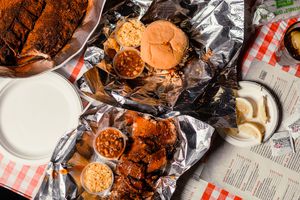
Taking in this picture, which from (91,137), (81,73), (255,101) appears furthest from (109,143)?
(255,101)

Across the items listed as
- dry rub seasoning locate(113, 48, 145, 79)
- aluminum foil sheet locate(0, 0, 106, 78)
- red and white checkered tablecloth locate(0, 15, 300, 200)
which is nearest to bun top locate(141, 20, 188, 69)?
dry rub seasoning locate(113, 48, 145, 79)

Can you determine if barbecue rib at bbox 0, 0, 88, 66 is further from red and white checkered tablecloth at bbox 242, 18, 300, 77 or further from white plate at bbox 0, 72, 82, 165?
red and white checkered tablecloth at bbox 242, 18, 300, 77

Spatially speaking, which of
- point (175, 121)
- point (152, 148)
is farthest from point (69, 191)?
point (175, 121)

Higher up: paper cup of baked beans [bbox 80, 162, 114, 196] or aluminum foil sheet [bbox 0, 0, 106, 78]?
aluminum foil sheet [bbox 0, 0, 106, 78]

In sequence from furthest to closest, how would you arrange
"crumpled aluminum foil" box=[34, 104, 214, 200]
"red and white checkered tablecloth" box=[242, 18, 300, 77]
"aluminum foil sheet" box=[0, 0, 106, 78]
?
1. "red and white checkered tablecloth" box=[242, 18, 300, 77]
2. "crumpled aluminum foil" box=[34, 104, 214, 200]
3. "aluminum foil sheet" box=[0, 0, 106, 78]

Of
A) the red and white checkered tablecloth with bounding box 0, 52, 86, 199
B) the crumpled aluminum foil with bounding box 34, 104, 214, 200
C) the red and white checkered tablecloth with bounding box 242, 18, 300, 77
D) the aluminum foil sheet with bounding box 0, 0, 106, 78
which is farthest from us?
the red and white checkered tablecloth with bounding box 242, 18, 300, 77

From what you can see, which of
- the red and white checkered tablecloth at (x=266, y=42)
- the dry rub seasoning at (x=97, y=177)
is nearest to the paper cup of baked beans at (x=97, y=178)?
the dry rub seasoning at (x=97, y=177)
